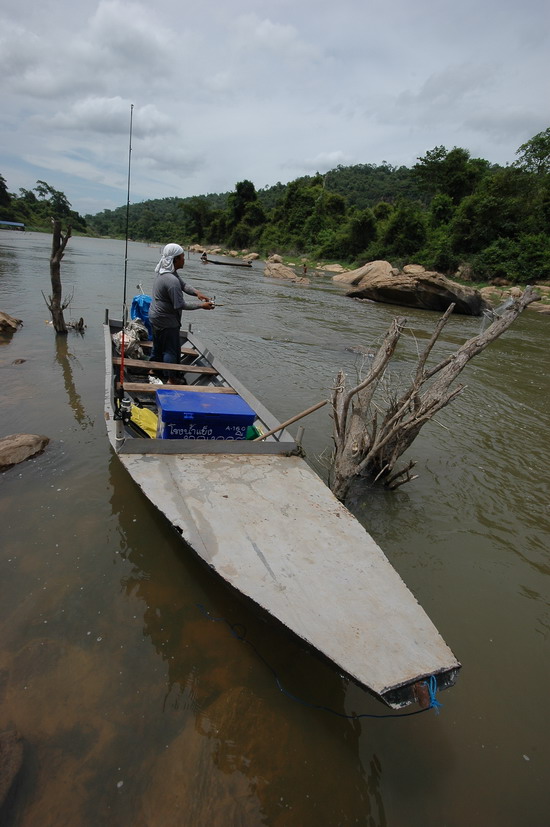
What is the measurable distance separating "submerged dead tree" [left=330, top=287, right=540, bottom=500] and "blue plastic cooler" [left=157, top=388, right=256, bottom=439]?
1047mm

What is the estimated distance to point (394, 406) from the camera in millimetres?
4312

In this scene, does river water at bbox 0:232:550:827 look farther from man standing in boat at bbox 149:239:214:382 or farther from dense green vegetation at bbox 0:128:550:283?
dense green vegetation at bbox 0:128:550:283

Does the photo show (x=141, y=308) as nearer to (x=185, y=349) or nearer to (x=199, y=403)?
(x=185, y=349)

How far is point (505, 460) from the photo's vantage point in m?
5.80

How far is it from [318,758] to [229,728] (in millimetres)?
509

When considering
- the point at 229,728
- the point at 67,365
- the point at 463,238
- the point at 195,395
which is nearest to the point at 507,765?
the point at 229,728

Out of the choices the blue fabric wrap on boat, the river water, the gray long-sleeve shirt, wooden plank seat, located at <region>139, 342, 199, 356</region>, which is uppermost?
the gray long-sleeve shirt

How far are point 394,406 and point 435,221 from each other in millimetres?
35506

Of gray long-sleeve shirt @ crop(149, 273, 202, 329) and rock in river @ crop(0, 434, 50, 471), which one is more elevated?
gray long-sleeve shirt @ crop(149, 273, 202, 329)

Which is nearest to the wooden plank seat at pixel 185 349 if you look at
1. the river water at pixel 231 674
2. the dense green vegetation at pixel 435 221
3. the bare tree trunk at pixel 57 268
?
the river water at pixel 231 674

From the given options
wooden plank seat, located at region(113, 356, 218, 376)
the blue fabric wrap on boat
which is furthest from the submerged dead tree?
the blue fabric wrap on boat

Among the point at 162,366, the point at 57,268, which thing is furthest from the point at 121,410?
the point at 57,268

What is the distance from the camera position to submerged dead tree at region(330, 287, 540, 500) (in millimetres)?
3965

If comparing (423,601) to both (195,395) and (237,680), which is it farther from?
(195,395)
